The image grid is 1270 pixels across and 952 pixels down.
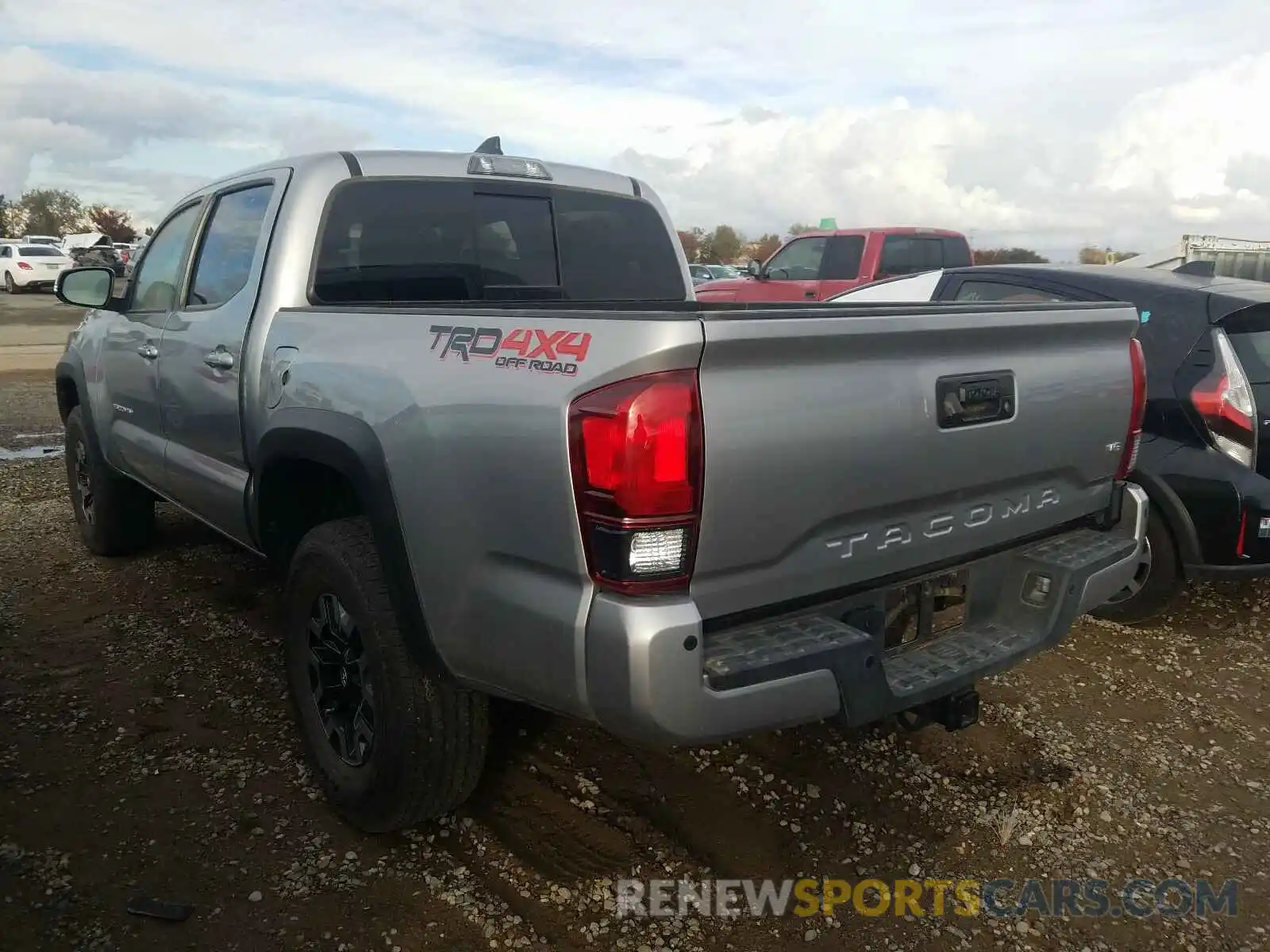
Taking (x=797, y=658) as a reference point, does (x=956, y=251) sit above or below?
above

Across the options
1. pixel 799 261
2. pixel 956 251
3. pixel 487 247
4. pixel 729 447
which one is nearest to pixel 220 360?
pixel 487 247

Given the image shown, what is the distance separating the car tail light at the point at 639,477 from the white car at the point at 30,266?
32.7 meters

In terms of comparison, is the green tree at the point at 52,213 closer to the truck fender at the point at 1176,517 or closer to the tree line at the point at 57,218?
the tree line at the point at 57,218

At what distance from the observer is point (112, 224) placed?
68.8 meters

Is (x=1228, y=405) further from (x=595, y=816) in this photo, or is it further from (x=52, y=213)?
(x=52, y=213)

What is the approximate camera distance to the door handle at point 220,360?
3240mm

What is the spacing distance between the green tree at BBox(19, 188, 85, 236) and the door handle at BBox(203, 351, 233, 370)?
7513 cm

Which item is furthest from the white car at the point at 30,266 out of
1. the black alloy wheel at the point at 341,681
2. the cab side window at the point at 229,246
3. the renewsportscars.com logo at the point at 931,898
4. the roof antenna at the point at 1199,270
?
the renewsportscars.com logo at the point at 931,898

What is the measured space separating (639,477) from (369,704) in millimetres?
1237

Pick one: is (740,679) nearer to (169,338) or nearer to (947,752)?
(947,752)

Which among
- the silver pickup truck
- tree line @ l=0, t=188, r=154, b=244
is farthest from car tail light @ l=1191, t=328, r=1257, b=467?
tree line @ l=0, t=188, r=154, b=244

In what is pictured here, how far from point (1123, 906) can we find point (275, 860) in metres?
2.27

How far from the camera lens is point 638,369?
1885 millimetres

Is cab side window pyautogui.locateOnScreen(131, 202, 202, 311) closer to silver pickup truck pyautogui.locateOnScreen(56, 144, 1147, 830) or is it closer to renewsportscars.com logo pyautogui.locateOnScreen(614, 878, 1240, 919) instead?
silver pickup truck pyautogui.locateOnScreen(56, 144, 1147, 830)
